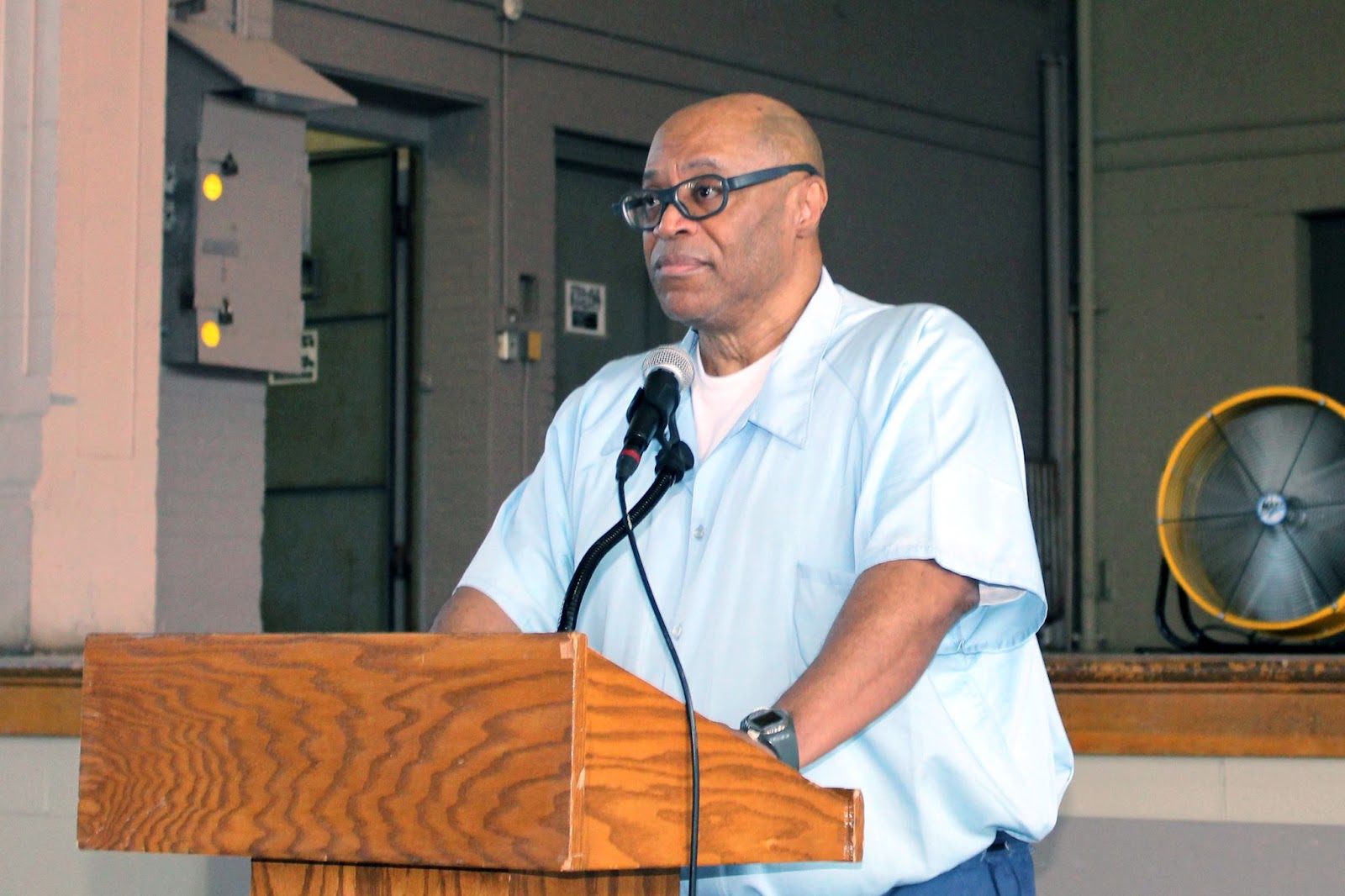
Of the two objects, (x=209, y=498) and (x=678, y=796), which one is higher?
(x=209, y=498)

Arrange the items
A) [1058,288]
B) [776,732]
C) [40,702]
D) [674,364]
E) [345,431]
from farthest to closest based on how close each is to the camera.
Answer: [1058,288]
[345,431]
[40,702]
[674,364]
[776,732]

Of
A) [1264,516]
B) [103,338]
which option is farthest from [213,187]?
[1264,516]

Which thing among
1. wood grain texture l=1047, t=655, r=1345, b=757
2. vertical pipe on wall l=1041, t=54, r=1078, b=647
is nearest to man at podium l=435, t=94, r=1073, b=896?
wood grain texture l=1047, t=655, r=1345, b=757

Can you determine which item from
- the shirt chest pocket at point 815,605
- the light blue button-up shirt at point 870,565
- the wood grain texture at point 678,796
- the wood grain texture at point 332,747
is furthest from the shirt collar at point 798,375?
the wood grain texture at point 332,747

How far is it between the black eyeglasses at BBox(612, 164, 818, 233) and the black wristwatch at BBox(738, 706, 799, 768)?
66 centimetres

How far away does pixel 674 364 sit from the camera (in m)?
1.86

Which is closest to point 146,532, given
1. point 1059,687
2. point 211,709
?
point 1059,687

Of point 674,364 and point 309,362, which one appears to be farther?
point 309,362

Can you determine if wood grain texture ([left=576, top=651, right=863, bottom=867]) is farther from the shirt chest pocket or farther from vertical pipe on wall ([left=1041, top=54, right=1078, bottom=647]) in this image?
vertical pipe on wall ([left=1041, top=54, right=1078, bottom=647])

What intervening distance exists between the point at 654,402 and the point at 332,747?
62 cm

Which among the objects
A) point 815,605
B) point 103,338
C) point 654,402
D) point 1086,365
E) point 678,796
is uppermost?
point 1086,365

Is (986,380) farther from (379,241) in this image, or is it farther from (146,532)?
(379,241)

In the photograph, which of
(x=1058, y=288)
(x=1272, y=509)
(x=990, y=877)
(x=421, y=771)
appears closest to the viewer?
(x=421, y=771)

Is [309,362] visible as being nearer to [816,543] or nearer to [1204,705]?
[1204,705]
